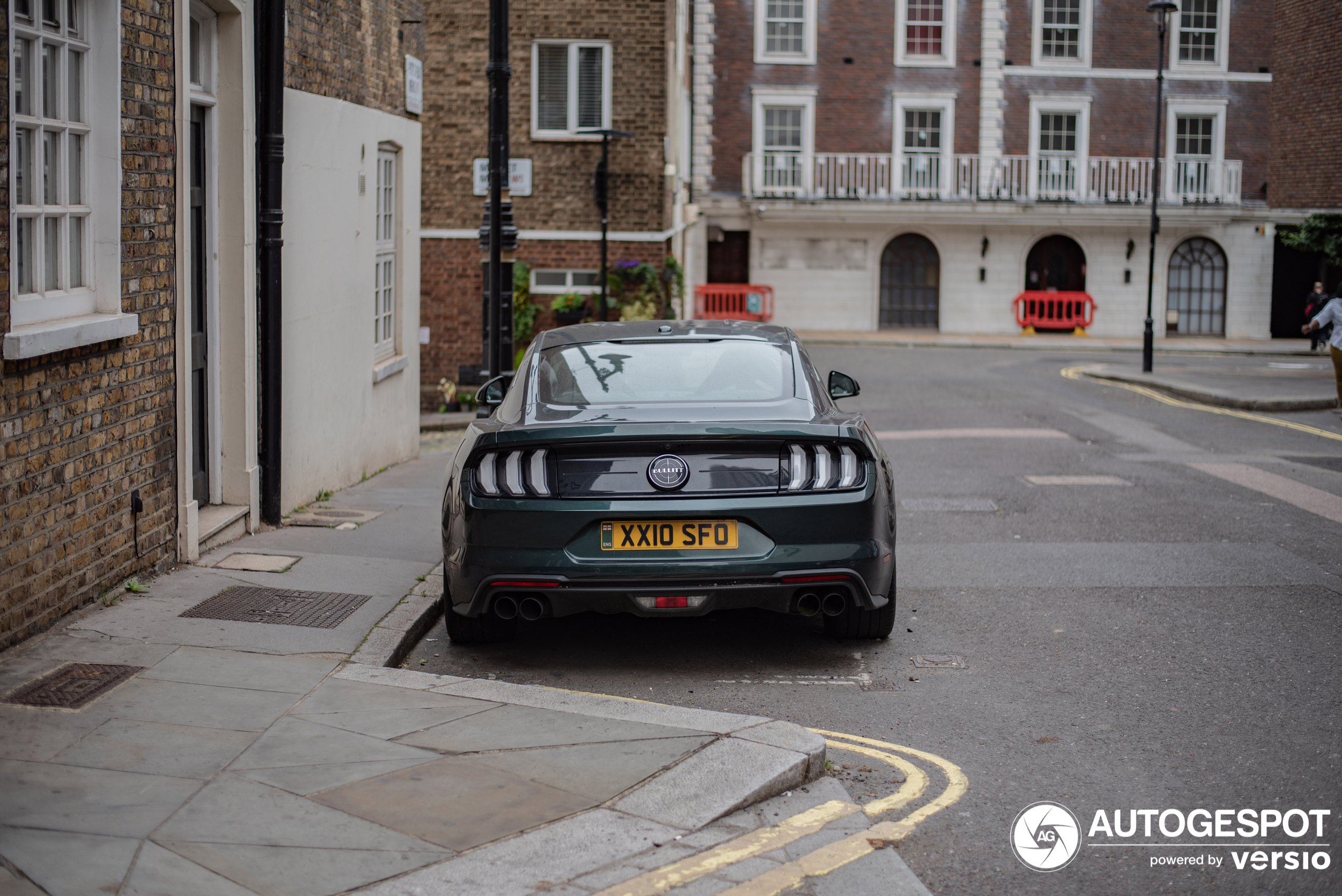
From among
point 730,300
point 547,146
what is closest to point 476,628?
point 547,146

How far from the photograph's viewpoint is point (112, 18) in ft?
21.9

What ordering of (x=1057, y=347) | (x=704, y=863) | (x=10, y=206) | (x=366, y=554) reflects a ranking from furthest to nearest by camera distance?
(x=1057, y=347) < (x=366, y=554) < (x=10, y=206) < (x=704, y=863)

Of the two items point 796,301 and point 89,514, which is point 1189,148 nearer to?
point 796,301

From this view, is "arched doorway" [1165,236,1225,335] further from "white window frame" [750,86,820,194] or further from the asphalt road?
the asphalt road

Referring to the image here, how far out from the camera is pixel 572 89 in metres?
23.2

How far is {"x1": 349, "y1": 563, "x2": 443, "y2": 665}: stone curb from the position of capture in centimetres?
634

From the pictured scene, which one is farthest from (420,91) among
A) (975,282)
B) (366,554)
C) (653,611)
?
(975,282)

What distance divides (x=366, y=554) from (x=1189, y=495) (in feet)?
22.1

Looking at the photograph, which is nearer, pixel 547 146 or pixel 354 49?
pixel 354 49

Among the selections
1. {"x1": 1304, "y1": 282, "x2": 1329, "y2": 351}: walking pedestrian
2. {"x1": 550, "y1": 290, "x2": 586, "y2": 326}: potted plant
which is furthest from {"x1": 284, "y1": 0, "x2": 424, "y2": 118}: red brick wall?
{"x1": 1304, "y1": 282, "x2": 1329, "y2": 351}: walking pedestrian

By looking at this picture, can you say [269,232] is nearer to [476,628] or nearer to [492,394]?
[492,394]

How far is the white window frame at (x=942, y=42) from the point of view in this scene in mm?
39000

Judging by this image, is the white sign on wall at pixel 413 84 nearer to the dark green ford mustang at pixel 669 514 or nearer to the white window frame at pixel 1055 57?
the dark green ford mustang at pixel 669 514

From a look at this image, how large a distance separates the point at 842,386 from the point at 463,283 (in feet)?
55.2
